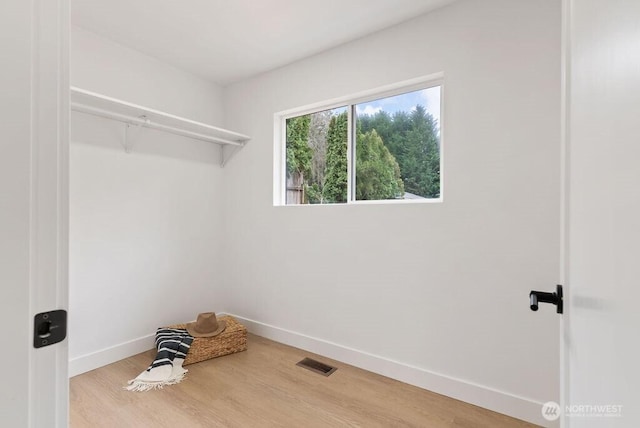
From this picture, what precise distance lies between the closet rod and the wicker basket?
1.77m

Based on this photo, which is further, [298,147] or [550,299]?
[298,147]

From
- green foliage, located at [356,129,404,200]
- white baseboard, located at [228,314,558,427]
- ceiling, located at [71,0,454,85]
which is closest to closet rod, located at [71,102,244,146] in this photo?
ceiling, located at [71,0,454,85]

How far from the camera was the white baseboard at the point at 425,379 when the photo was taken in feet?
5.70

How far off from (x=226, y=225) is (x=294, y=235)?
0.96 meters

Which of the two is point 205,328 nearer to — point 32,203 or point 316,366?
point 316,366

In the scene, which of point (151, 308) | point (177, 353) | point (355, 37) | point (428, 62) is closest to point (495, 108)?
point (428, 62)

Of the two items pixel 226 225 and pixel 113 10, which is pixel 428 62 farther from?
pixel 226 225

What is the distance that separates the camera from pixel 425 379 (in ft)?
6.73

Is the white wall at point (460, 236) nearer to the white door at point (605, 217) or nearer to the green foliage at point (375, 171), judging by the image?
the green foliage at point (375, 171)

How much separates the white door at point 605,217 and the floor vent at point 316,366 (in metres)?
1.81

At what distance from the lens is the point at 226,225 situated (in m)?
3.29

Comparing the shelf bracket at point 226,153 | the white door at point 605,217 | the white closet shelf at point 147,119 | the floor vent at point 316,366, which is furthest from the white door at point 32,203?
the shelf bracket at point 226,153

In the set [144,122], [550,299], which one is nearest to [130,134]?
[144,122]

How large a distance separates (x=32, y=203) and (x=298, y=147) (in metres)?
2.45
